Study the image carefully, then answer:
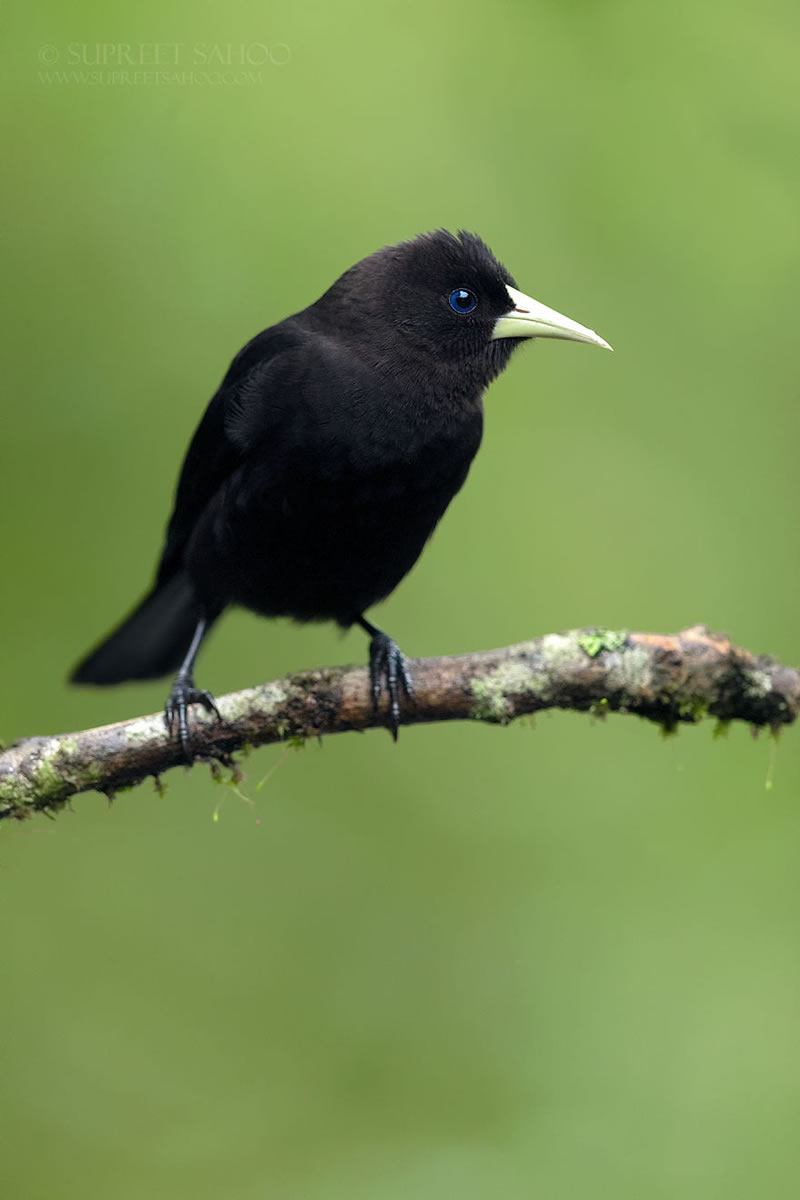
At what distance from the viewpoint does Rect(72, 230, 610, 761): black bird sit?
3.14 metres

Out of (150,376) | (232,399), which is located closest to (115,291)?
(150,376)

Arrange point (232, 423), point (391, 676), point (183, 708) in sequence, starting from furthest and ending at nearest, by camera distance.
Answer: point (232, 423)
point (391, 676)
point (183, 708)

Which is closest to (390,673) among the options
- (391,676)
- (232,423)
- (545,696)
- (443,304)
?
(391,676)

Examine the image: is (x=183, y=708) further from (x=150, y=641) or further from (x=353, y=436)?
(x=150, y=641)

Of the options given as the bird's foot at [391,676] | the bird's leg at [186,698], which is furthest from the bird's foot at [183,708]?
the bird's foot at [391,676]

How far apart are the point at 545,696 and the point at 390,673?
19.1 inches

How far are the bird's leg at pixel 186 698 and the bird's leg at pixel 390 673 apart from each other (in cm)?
36

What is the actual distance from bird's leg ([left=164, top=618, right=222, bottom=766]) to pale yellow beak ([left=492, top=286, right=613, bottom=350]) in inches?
47.0

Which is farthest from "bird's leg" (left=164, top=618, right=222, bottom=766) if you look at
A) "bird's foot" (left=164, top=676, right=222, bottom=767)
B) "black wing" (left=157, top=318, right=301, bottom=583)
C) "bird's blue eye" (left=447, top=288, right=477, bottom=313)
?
"bird's blue eye" (left=447, top=288, right=477, bottom=313)

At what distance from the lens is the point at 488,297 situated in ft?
11.3

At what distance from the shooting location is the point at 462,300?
135 inches

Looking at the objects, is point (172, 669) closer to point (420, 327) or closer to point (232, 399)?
point (232, 399)

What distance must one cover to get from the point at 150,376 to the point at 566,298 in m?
1.47

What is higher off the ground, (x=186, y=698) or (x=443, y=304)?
(x=443, y=304)
